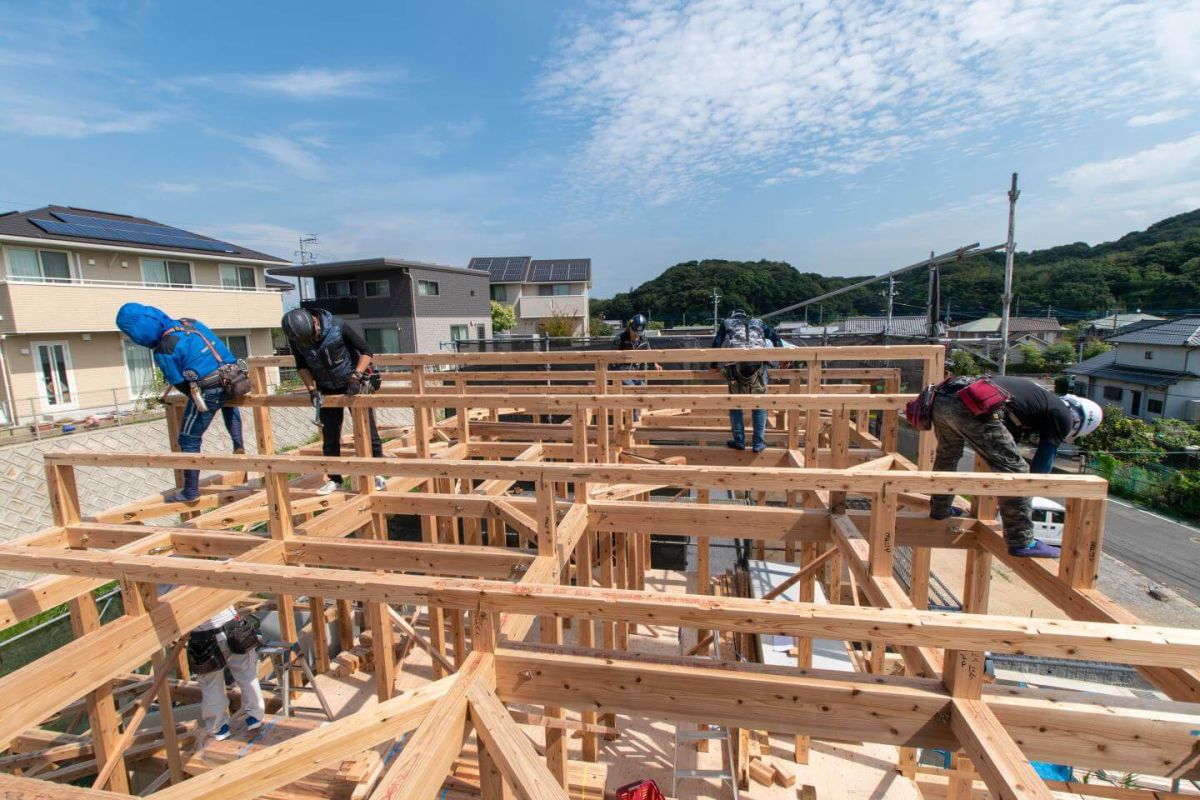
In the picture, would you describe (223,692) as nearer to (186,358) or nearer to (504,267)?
(186,358)

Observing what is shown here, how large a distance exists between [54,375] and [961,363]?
44.7 metres

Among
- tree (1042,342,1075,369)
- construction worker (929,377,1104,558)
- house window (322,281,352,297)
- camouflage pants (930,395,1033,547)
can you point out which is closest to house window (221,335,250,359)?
house window (322,281,352,297)

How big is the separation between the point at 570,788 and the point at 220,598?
3.04m

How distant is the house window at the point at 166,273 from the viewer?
18250 mm

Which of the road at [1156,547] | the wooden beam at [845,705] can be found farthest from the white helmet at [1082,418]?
the road at [1156,547]

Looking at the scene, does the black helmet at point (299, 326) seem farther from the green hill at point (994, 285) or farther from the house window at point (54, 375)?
the green hill at point (994, 285)

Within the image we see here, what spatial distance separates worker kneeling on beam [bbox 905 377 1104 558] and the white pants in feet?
18.7

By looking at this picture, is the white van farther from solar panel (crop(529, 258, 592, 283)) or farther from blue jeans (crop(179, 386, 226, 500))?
solar panel (crop(529, 258, 592, 283))

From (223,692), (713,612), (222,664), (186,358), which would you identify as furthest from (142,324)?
(713,612)

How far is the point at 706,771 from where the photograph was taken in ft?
16.8

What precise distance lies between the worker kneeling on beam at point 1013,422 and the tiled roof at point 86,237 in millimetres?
21242

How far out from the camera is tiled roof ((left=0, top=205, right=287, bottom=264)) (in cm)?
1548

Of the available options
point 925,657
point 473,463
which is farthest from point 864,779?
point 473,463

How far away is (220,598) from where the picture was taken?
3447mm
